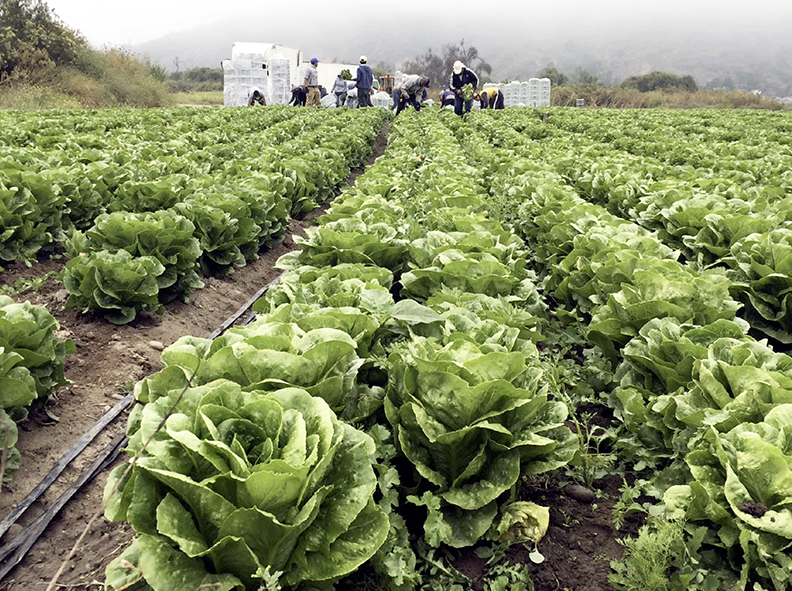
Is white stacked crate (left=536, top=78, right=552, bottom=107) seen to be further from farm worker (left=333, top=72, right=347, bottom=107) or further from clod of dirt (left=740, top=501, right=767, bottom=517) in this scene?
clod of dirt (left=740, top=501, right=767, bottom=517)

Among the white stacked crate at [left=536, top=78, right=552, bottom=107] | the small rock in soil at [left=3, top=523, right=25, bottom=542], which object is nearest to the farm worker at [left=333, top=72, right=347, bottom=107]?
the white stacked crate at [left=536, top=78, right=552, bottom=107]

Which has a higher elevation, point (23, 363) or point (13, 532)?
point (23, 363)

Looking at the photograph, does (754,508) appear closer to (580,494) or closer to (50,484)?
(580,494)

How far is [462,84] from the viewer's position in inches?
1008

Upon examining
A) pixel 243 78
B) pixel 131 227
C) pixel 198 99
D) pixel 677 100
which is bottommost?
pixel 677 100

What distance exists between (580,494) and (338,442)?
144cm

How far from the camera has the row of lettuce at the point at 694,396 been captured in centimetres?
204

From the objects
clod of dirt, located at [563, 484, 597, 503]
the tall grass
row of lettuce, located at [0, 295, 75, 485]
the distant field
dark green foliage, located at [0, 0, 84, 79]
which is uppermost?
dark green foliage, located at [0, 0, 84, 79]

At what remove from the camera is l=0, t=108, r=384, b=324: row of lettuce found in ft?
16.0

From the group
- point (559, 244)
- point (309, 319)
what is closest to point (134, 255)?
point (309, 319)

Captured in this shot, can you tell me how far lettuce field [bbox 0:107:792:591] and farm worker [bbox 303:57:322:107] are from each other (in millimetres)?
23934

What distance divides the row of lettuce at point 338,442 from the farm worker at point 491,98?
28.8 metres

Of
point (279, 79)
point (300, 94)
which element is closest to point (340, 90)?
point (300, 94)

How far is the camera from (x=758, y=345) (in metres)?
2.77
